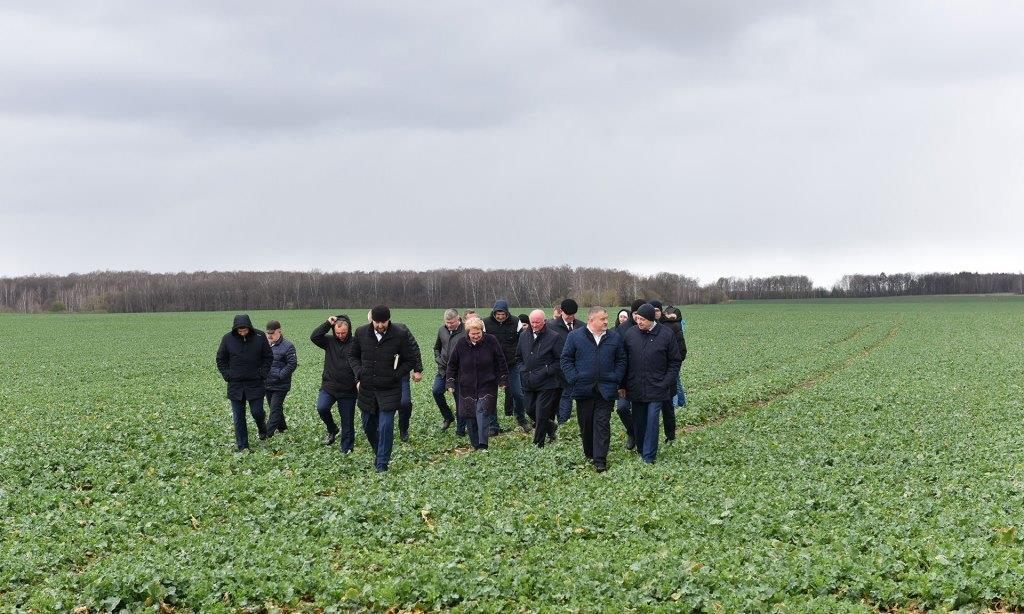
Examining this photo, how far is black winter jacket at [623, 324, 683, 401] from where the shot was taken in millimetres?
13852

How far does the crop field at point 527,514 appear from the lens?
820 cm

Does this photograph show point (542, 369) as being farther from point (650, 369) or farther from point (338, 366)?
point (338, 366)

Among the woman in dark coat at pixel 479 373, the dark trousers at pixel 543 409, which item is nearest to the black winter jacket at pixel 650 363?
the dark trousers at pixel 543 409

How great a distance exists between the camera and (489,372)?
15.3m

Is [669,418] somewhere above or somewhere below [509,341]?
below

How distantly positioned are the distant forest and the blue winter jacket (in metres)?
130

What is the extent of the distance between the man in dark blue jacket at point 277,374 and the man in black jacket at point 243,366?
3.30 ft

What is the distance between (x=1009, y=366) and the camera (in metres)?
30.9

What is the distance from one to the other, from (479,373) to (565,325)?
6.52 feet

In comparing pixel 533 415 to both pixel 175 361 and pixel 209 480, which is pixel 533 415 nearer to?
pixel 209 480

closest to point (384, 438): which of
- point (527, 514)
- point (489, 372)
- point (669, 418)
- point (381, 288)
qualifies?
point (489, 372)

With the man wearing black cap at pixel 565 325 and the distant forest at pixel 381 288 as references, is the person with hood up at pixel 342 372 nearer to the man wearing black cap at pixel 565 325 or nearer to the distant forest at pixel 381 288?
the man wearing black cap at pixel 565 325

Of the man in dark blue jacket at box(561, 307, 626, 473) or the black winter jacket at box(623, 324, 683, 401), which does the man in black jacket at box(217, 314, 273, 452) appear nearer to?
the man in dark blue jacket at box(561, 307, 626, 473)

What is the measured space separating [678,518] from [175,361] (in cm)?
3409
